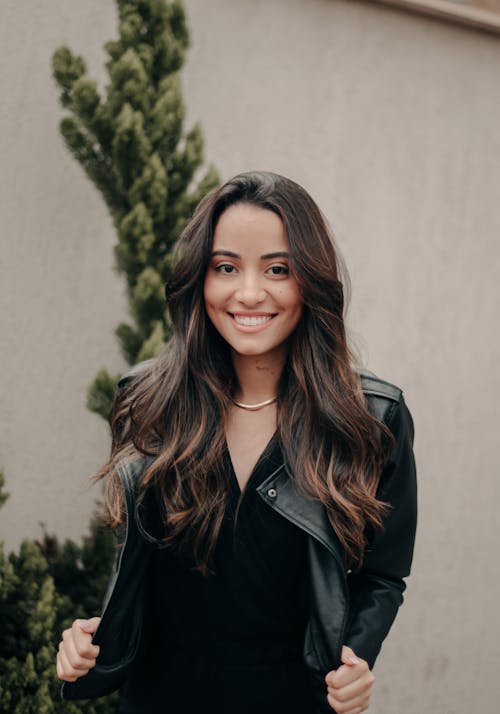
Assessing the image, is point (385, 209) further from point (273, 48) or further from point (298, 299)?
point (298, 299)

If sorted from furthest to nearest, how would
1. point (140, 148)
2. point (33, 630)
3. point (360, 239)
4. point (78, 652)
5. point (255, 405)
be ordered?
point (360, 239)
point (140, 148)
point (33, 630)
point (255, 405)
point (78, 652)

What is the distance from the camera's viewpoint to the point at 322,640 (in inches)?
68.5

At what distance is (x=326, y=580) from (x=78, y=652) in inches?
24.2

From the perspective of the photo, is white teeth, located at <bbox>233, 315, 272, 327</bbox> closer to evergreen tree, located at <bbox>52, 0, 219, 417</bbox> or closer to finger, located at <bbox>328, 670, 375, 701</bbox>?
finger, located at <bbox>328, 670, 375, 701</bbox>

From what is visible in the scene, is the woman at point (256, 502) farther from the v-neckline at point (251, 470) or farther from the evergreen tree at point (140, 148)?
the evergreen tree at point (140, 148)

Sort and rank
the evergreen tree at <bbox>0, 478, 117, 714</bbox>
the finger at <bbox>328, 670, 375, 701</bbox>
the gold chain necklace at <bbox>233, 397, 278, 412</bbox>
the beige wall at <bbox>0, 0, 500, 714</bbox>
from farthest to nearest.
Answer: the beige wall at <bbox>0, 0, 500, 714</bbox>
the evergreen tree at <bbox>0, 478, 117, 714</bbox>
the gold chain necklace at <bbox>233, 397, 278, 412</bbox>
the finger at <bbox>328, 670, 375, 701</bbox>

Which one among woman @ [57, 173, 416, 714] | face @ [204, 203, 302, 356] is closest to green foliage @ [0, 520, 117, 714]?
woman @ [57, 173, 416, 714]

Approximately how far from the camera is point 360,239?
3980 millimetres

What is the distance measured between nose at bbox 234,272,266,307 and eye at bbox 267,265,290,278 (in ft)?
0.14

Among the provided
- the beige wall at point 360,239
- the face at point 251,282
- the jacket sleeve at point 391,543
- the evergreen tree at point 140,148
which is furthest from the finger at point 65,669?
the beige wall at point 360,239

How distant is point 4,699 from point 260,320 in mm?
1853

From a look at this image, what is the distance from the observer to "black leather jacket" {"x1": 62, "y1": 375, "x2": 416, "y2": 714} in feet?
5.74

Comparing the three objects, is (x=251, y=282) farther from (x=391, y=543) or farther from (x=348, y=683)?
(x=348, y=683)

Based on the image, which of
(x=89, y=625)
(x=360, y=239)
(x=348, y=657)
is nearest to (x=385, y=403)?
(x=348, y=657)
